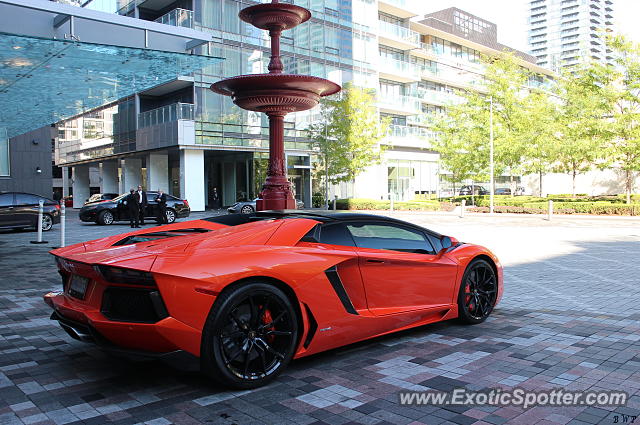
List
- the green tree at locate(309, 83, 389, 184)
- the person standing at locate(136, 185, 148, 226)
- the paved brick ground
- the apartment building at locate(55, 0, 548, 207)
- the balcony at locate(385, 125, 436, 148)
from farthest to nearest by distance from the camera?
the balcony at locate(385, 125, 436, 148)
the green tree at locate(309, 83, 389, 184)
the apartment building at locate(55, 0, 548, 207)
the person standing at locate(136, 185, 148, 226)
the paved brick ground

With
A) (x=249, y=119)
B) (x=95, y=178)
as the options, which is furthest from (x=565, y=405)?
(x=95, y=178)

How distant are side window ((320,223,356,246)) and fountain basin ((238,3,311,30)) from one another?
940cm

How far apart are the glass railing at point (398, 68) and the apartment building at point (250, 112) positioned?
104 millimetres

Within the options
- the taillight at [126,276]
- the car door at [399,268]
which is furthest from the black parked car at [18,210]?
the car door at [399,268]

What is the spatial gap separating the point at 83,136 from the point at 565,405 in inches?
2035

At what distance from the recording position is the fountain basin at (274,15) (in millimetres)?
12812

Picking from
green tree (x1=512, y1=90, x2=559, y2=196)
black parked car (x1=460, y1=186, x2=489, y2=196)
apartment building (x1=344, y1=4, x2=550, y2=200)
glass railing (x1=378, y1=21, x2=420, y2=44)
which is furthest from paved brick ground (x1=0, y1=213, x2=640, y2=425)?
black parked car (x1=460, y1=186, x2=489, y2=196)

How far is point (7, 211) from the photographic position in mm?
18844

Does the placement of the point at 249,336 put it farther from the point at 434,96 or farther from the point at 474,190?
the point at 434,96

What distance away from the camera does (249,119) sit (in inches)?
1494

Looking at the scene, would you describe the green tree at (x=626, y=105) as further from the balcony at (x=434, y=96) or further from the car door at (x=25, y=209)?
the car door at (x=25, y=209)

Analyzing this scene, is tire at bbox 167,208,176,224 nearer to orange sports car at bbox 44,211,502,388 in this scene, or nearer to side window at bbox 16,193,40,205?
side window at bbox 16,193,40,205

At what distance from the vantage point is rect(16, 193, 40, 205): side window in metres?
19.2

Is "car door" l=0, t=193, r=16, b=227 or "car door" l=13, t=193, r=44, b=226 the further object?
"car door" l=13, t=193, r=44, b=226
